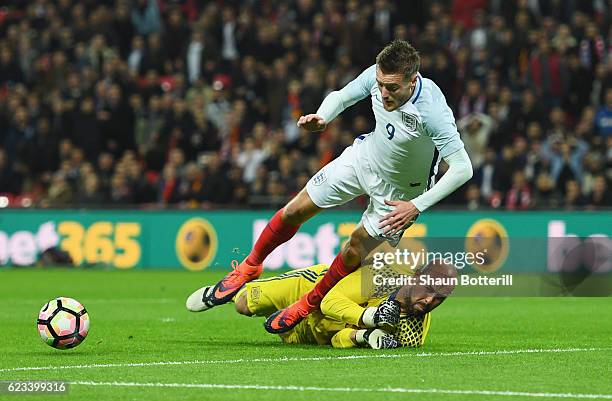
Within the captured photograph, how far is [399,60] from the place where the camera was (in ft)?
31.2

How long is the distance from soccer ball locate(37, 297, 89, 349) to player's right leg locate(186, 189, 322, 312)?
129cm

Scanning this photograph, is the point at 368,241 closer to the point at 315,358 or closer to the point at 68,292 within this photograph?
the point at 315,358

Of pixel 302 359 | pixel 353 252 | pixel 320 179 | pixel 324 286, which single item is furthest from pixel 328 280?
pixel 302 359

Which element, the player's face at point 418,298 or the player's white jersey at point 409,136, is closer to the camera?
the player's face at point 418,298

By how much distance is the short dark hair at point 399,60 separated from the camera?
31.2 ft

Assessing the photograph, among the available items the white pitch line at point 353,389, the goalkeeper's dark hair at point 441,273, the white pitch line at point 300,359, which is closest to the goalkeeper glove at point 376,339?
the white pitch line at point 300,359

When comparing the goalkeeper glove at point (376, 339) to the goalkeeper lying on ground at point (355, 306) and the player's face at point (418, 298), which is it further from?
the player's face at point (418, 298)

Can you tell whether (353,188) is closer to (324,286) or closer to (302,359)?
(324,286)

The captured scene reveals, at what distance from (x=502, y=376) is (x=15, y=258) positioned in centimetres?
1478

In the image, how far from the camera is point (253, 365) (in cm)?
858

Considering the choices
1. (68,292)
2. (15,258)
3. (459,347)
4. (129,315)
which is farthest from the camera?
(15,258)

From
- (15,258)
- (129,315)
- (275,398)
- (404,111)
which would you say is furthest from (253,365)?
(15,258)

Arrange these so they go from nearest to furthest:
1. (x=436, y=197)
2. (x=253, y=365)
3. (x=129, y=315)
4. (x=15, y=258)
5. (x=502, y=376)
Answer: (x=502, y=376) < (x=253, y=365) < (x=436, y=197) < (x=129, y=315) < (x=15, y=258)

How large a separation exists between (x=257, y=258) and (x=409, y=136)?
5.58 ft
